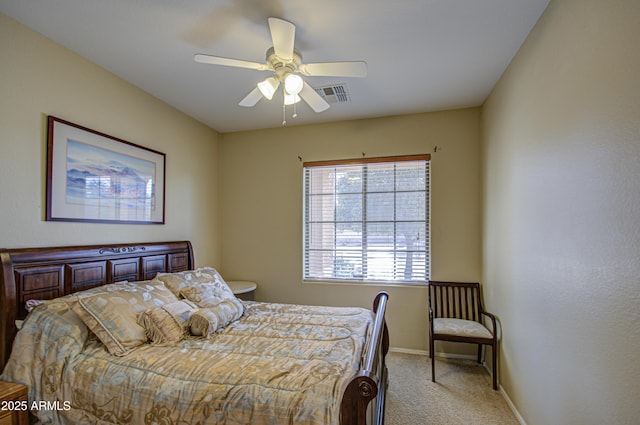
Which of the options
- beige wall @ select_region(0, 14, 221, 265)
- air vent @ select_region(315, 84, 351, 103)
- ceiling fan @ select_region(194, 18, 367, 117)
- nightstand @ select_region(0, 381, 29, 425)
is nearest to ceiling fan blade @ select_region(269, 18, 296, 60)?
ceiling fan @ select_region(194, 18, 367, 117)

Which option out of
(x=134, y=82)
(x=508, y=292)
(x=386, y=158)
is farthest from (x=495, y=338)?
(x=134, y=82)

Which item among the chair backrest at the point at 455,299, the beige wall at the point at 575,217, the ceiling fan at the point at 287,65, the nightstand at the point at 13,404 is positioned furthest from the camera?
the chair backrest at the point at 455,299

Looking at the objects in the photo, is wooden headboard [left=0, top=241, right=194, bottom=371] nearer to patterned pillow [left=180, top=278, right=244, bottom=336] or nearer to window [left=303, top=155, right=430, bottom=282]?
patterned pillow [left=180, top=278, right=244, bottom=336]

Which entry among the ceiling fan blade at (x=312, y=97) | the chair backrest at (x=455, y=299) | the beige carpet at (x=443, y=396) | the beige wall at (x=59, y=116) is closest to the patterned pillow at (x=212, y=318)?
the beige wall at (x=59, y=116)

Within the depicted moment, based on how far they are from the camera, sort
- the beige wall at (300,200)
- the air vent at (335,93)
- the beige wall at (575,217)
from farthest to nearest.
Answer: the beige wall at (300,200) → the air vent at (335,93) → the beige wall at (575,217)

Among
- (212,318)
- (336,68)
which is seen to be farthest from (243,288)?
(336,68)

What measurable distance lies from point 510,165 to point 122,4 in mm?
2976

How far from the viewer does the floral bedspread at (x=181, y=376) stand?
1.37 m

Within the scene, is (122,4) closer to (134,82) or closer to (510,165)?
(134,82)

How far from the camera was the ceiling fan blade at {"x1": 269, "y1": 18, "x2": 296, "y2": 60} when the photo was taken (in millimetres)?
1605

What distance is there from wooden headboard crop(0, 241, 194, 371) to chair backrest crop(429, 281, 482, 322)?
2908mm

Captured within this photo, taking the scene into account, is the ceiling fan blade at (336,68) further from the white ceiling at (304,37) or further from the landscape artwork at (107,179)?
the landscape artwork at (107,179)

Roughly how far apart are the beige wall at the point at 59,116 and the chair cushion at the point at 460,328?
2930 mm

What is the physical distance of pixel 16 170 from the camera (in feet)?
6.29
